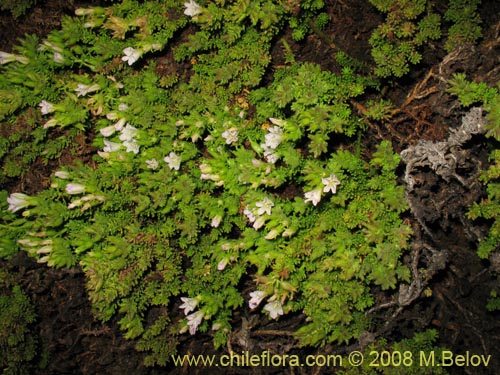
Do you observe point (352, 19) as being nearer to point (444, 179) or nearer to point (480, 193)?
point (444, 179)

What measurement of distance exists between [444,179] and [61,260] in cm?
345

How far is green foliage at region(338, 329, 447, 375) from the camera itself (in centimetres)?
363

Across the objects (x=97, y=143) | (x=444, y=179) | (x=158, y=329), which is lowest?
(x=158, y=329)

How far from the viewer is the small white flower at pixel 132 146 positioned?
3.69 m

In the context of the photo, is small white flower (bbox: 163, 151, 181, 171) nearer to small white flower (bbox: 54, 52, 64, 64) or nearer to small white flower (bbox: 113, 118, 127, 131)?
small white flower (bbox: 113, 118, 127, 131)

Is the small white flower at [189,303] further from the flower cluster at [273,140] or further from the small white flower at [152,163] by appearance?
the flower cluster at [273,140]

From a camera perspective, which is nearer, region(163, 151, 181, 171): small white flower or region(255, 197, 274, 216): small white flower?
region(255, 197, 274, 216): small white flower

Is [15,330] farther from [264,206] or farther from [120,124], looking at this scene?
[264,206]

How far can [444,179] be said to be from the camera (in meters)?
3.52

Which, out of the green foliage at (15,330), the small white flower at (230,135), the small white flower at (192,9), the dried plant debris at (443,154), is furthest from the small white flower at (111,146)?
the dried plant debris at (443,154)

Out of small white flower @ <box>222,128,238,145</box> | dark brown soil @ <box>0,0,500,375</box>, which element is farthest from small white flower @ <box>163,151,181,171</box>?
dark brown soil @ <box>0,0,500,375</box>

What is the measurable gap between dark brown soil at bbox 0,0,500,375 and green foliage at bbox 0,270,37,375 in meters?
0.11

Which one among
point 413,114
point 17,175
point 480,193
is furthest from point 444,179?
point 17,175

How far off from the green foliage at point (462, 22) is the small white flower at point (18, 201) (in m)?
3.88
